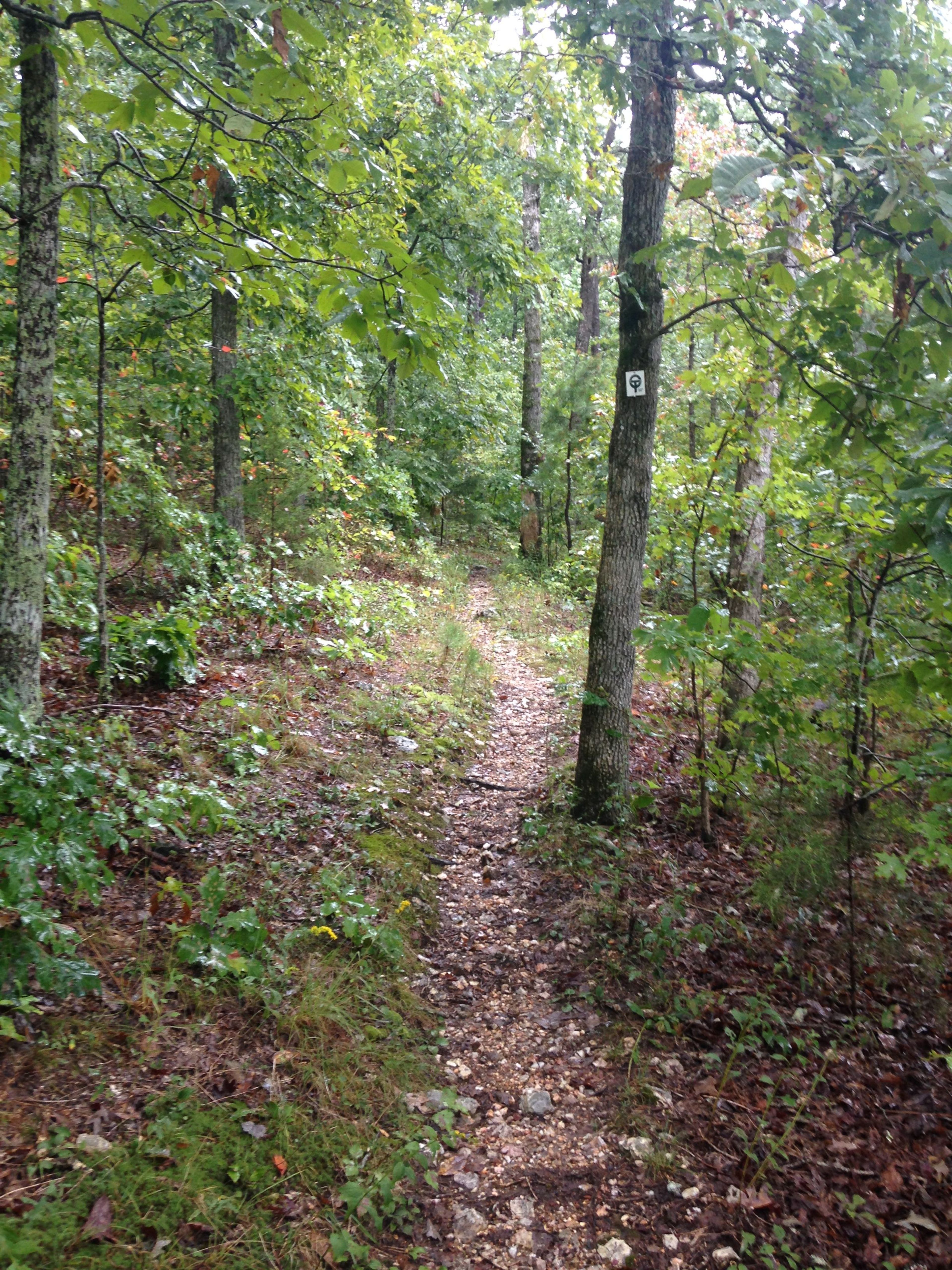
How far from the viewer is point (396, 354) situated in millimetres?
2715

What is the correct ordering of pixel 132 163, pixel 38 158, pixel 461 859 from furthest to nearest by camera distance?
pixel 132 163
pixel 461 859
pixel 38 158

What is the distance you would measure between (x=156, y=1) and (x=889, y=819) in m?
6.52

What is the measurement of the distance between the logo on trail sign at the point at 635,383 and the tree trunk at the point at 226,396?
14.6 feet

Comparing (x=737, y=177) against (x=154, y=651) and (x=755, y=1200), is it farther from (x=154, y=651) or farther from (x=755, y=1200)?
(x=154, y=651)

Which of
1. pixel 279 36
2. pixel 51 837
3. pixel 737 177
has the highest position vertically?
pixel 279 36

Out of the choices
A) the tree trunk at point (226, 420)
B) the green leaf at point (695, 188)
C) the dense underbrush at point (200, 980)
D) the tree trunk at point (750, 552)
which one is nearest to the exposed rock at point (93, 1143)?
the dense underbrush at point (200, 980)

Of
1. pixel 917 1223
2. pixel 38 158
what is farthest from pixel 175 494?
pixel 917 1223

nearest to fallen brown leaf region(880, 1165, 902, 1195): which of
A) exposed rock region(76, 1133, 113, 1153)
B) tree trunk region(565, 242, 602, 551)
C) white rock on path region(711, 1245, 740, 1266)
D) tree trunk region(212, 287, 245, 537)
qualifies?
white rock on path region(711, 1245, 740, 1266)

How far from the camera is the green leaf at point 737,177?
8.36 feet

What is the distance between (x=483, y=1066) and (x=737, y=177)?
13.0 feet

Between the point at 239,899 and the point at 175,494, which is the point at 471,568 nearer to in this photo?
the point at 175,494

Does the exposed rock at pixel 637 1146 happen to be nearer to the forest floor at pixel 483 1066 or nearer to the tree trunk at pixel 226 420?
the forest floor at pixel 483 1066

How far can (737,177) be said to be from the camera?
8.44ft

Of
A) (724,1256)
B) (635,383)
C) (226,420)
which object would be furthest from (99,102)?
(226,420)
